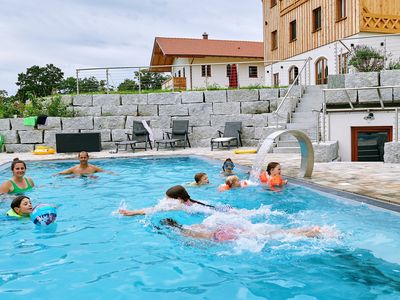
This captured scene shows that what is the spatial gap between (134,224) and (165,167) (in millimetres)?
5516

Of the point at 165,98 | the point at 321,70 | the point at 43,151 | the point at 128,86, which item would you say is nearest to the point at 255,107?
the point at 165,98

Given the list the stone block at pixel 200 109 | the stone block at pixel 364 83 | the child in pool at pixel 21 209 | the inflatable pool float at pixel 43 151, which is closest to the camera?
the child in pool at pixel 21 209

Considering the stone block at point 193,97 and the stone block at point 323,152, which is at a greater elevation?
the stone block at point 193,97

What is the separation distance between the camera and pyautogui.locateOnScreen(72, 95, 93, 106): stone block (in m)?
16.2

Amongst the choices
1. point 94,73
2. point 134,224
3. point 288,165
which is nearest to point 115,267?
point 134,224

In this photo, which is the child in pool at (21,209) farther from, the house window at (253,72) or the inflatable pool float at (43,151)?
the house window at (253,72)

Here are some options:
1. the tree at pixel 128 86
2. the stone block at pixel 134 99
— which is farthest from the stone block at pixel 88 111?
the tree at pixel 128 86

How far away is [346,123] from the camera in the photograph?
36.3ft

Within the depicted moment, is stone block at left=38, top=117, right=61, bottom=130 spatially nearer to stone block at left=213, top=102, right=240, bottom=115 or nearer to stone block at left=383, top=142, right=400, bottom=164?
stone block at left=213, top=102, right=240, bottom=115

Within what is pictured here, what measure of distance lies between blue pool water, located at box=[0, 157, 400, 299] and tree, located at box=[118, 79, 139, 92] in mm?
11885

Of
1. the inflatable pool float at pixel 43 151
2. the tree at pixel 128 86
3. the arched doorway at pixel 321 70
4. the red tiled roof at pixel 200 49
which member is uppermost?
the red tiled roof at pixel 200 49

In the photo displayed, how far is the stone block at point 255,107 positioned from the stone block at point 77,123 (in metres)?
6.11

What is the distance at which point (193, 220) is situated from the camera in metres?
5.32

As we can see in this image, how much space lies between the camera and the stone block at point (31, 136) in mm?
15086
